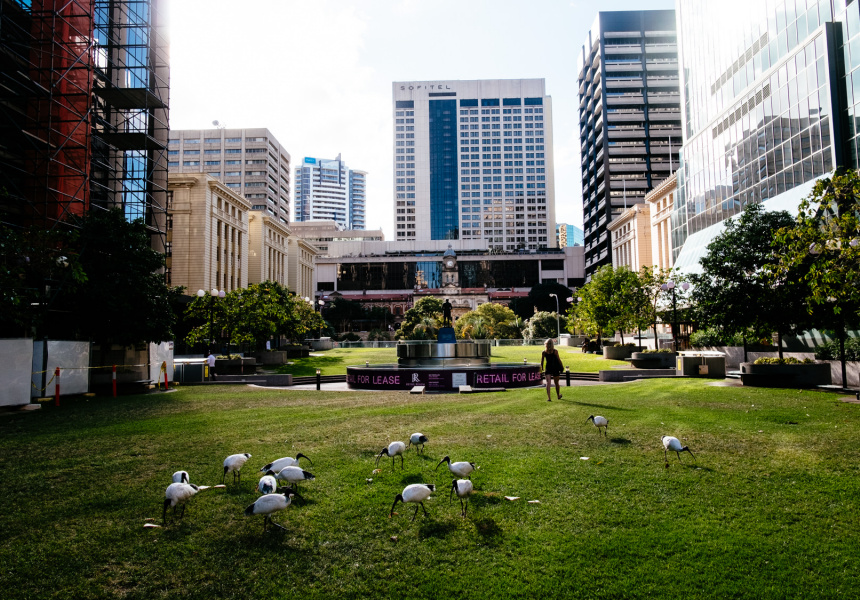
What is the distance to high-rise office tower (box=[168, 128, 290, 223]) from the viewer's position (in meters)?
120

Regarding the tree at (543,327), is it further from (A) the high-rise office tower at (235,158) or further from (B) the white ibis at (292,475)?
(A) the high-rise office tower at (235,158)

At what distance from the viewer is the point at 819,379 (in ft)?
61.4

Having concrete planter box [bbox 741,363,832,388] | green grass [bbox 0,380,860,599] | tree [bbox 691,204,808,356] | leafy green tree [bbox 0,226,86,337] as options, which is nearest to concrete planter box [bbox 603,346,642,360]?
tree [bbox 691,204,808,356]

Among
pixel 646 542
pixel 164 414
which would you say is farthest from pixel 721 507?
pixel 164 414

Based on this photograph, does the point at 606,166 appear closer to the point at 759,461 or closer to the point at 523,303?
the point at 523,303

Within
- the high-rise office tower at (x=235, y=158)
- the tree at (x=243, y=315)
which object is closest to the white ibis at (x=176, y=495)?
the tree at (x=243, y=315)

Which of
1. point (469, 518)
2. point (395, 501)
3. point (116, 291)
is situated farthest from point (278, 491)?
point (116, 291)

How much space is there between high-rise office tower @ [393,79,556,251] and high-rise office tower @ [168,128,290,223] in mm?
51452

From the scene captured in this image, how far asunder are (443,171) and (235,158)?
6615cm

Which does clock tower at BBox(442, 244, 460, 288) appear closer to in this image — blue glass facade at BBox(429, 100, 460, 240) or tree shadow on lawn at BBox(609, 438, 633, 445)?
blue glass facade at BBox(429, 100, 460, 240)

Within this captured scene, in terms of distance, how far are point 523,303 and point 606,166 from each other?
31.9 metres

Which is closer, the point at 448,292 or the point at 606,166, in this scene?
the point at 606,166

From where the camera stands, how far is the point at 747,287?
21328 millimetres

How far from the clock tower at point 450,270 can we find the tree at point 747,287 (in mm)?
114076
